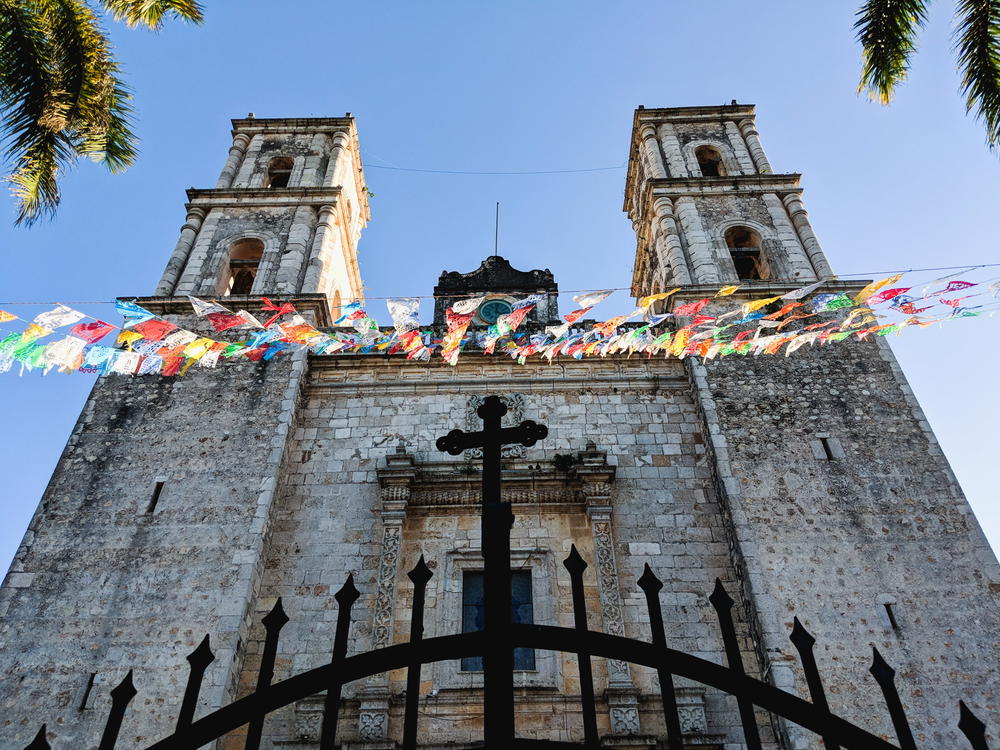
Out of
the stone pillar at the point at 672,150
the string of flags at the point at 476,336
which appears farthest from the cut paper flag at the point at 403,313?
the stone pillar at the point at 672,150

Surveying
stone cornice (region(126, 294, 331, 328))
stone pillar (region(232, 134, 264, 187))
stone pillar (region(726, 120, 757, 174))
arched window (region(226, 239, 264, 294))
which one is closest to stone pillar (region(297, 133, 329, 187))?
stone pillar (region(232, 134, 264, 187))

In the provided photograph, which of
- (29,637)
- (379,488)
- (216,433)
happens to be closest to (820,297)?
(379,488)

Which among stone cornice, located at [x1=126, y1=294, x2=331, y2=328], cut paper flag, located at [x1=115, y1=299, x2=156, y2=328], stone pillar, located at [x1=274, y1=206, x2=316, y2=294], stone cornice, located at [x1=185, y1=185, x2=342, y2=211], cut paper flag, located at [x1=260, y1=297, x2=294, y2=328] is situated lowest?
cut paper flag, located at [x1=115, y1=299, x2=156, y2=328]

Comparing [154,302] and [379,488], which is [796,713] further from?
[154,302]

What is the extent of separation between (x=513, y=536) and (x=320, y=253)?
746cm

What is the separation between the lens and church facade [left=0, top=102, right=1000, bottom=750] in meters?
8.50

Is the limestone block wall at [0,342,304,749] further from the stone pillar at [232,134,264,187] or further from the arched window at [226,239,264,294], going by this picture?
the stone pillar at [232,134,264,187]

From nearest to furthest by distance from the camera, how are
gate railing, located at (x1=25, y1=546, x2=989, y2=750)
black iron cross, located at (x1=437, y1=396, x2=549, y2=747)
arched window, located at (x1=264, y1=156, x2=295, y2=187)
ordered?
gate railing, located at (x1=25, y1=546, x2=989, y2=750), black iron cross, located at (x1=437, y1=396, x2=549, y2=747), arched window, located at (x1=264, y1=156, x2=295, y2=187)

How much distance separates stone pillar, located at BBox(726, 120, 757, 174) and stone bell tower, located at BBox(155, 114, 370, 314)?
901 cm

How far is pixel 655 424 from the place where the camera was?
11.6 metres

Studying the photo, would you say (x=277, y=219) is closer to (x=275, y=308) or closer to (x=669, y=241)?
(x=275, y=308)

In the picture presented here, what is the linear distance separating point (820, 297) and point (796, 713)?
1093cm

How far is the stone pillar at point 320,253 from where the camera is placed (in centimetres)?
1434

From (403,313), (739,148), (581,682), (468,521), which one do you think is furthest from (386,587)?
(739,148)
